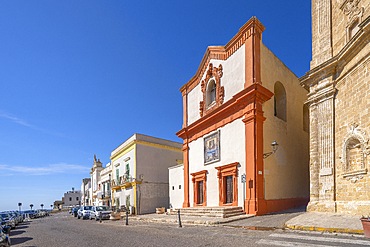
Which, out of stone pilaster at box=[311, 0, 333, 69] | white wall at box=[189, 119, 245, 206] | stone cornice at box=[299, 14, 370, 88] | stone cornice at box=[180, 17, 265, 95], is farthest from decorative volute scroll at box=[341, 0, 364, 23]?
white wall at box=[189, 119, 245, 206]

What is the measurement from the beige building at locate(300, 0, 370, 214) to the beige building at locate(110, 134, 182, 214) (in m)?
18.7

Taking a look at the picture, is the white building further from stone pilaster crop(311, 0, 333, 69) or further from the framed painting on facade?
stone pilaster crop(311, 0, 333, 69)

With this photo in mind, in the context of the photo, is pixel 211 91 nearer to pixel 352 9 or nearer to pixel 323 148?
pixel 323 148

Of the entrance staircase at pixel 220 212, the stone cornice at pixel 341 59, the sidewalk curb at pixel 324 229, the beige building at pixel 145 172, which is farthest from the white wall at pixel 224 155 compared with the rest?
the beige building at pixel 145 172

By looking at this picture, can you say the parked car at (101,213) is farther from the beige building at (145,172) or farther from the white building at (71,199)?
the white building at (71,199)

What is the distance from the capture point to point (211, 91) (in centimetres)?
2250

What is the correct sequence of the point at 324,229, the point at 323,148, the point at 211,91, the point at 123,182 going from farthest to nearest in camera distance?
the point at 123,182 → the point at 211,91 → the point at 323,148 → the point at 324,229

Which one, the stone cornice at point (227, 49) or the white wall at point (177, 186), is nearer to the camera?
the stone cornice at point (227, 49)

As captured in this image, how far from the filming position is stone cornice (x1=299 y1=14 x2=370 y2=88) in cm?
1098

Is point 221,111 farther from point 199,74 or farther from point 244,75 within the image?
point 199,74

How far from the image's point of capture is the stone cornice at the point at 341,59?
1098cm

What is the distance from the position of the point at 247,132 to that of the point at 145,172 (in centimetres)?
1577

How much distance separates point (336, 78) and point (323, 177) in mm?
4602

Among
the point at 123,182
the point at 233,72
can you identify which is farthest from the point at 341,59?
the point at 123,182
